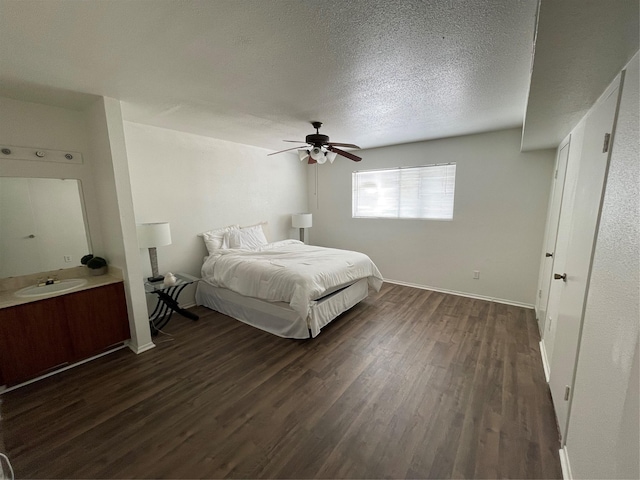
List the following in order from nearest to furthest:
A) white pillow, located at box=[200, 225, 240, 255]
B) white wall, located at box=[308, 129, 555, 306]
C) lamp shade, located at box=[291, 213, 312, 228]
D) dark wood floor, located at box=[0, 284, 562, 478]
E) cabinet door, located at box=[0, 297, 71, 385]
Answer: dark wood floor, located at box=[0, 284, 562, 478], cabinet door, located at box=[0, 297, 71, 385], white wall, located at box=[308, 129, 555, 306], white pillow, located at box=[200, 225, 240, 255], lamp shade, located at box=[291, 213, 312, 228]

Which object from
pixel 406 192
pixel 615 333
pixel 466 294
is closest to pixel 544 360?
pixel 466 294

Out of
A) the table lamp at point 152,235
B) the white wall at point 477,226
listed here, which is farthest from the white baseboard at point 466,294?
the table lamp at point 152,235

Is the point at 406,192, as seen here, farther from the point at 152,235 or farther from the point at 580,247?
the point at 152,235

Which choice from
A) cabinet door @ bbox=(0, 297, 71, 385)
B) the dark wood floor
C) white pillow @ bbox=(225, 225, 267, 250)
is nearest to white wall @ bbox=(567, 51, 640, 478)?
the dark wood floor

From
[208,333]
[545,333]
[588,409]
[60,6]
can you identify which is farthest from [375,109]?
[208,333]

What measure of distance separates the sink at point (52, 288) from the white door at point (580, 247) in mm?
3876

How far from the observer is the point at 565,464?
4.70 feet

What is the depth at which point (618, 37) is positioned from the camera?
1.00 metres

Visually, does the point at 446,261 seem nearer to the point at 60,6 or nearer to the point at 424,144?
the point at 424,144

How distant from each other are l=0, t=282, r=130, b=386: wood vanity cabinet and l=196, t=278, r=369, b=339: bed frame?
43.6 inches

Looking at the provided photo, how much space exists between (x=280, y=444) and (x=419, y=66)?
2692 mm

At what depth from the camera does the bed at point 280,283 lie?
2.80m

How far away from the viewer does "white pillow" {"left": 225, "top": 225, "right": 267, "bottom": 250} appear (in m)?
4.00

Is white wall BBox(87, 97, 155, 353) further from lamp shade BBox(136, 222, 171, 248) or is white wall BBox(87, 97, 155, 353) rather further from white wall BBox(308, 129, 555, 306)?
white wall BBox(308, 129, 555, 306)
